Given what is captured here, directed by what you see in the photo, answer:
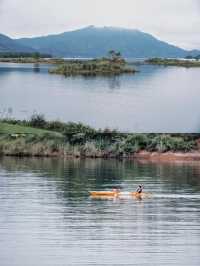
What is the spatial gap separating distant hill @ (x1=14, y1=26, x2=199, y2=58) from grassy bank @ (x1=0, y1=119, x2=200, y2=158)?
9.72 metres

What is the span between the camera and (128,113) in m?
47.7

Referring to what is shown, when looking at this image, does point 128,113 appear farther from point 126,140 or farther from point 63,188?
point 63,188

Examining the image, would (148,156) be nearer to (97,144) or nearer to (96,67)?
(97,144)

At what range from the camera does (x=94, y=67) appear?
216 feet

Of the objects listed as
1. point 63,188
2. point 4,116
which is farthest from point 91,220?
point 4,116

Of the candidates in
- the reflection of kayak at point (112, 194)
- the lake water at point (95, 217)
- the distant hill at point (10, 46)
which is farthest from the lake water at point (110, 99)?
the reflection of kayak at point (112, 194)

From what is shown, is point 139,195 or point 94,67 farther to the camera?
point 94,67

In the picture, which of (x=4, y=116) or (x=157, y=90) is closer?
(x=4, y=116)

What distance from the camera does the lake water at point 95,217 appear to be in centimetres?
1908

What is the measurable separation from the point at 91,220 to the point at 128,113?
24725 millimetres

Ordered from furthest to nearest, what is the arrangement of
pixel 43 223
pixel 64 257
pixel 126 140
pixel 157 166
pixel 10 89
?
1. pixel 10 89
2. pixel 126 140
3. pixel 157 166
4. pixel 43 223
5. pixel 64 257

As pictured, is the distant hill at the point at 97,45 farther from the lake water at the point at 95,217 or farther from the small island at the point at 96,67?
the lake water at the point at 95,217

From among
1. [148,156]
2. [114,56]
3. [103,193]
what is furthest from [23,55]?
[103,193]

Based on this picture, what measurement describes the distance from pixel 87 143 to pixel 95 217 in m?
16.0
